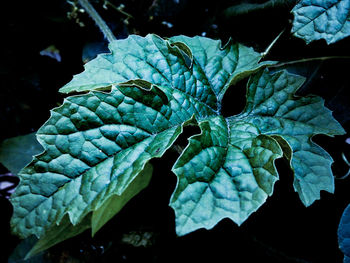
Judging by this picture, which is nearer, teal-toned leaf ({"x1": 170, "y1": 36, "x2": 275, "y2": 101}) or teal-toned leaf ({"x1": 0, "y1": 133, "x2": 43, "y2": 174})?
teal-toned leaf ({"x1": 170, "y1": 36, "x2": 275, "y2": 101})

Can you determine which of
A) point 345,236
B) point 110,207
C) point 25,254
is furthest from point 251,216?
point 25,254

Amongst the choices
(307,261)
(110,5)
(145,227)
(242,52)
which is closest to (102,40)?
(110,5)

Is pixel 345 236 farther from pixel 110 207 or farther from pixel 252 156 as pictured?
pixel 110 207

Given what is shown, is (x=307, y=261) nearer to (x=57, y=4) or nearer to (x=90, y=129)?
(x=90, y=129)

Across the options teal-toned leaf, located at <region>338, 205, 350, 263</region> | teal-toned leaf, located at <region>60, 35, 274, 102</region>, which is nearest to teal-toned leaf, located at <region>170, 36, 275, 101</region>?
teal-toned leaf, located at <region>60, 35, 274, 102</region>

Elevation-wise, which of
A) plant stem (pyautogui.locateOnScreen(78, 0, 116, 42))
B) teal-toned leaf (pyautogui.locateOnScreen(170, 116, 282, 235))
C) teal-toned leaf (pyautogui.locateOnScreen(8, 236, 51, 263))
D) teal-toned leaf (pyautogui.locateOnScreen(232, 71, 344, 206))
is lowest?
teal-toned leaf (pyautogui.locateOnScreen(8, 236, 51, 263))

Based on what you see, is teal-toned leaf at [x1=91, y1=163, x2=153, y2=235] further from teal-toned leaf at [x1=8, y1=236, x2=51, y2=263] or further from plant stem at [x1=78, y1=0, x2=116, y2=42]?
plant stem at [x1=78, y1=0, x2=116, y2=42]
